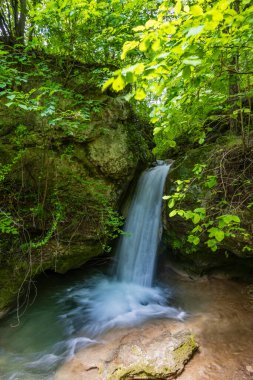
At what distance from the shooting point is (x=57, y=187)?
185 inches

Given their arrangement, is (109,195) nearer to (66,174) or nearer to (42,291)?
(66,174)

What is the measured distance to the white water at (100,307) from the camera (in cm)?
341

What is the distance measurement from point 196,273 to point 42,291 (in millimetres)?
3190

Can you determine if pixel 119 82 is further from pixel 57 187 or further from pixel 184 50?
pixel 57 187

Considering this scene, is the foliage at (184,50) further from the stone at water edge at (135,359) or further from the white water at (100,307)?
the white water at (100,307)

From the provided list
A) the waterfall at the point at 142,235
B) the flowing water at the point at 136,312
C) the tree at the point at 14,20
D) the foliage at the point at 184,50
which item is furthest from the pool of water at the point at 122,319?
the tree at the point at 14,20

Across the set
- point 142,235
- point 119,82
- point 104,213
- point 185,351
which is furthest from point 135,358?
point 119,82

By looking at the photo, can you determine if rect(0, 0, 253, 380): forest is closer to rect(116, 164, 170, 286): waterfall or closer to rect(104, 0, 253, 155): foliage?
rect(116, 164, 170, 286): waterfall

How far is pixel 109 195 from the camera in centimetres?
516

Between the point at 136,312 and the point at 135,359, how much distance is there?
4.24 feet

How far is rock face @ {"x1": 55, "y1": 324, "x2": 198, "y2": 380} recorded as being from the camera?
115 inches

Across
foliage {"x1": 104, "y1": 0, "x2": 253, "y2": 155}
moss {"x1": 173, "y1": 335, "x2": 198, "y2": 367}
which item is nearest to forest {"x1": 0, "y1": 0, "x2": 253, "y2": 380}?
moss {"x1": 173, "y1": 335, "x2": 198, "y2": 367}

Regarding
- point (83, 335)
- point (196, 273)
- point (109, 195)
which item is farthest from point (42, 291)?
point (196, 273)

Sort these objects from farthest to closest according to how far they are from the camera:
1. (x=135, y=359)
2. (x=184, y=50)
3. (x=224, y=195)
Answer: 1. (x=224, y=195)
2. (x=135, y=359)
3. (x=184, y=50)
